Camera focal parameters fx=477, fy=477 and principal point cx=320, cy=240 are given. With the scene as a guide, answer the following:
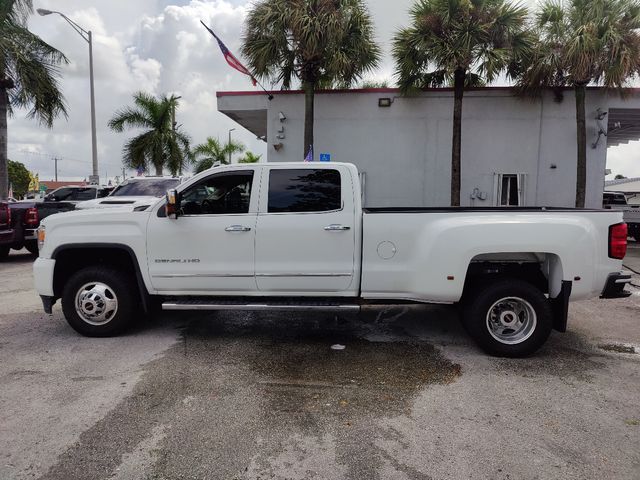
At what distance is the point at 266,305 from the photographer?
4852 millimetres

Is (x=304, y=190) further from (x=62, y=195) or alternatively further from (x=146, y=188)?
(x=62, y=195)

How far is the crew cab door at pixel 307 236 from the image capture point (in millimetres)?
4848

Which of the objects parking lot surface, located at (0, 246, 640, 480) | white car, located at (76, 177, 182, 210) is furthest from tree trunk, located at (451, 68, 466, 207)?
parking lot surface, located at (0, 246, 640, 480)

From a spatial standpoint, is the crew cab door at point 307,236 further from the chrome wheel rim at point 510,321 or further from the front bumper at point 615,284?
the front bumper at point 615,284

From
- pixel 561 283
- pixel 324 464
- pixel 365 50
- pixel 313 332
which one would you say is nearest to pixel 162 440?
pixel 324 464

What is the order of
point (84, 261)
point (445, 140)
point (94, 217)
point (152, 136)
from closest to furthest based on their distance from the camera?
point (94, 217)
point (84, 261)
point (445, 140)
point (152, 136)

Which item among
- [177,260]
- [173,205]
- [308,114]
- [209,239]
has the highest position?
[308,114]

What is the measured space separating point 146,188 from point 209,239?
6882mm

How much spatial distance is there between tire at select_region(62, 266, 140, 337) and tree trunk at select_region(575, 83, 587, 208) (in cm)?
1366

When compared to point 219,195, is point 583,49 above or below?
above

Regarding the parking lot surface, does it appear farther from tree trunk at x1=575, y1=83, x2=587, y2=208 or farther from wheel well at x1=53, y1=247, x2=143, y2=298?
tree trunk at x1=575, y1=83, x2=587, y2=208

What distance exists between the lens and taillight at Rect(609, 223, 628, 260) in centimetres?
452

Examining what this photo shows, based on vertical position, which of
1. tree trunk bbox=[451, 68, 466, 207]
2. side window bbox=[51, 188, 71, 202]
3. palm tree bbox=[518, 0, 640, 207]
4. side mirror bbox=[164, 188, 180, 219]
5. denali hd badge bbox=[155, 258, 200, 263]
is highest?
palm tree bbox=[518, 0, 640, 207]

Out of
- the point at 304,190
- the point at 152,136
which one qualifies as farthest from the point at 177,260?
the point at 152,136
